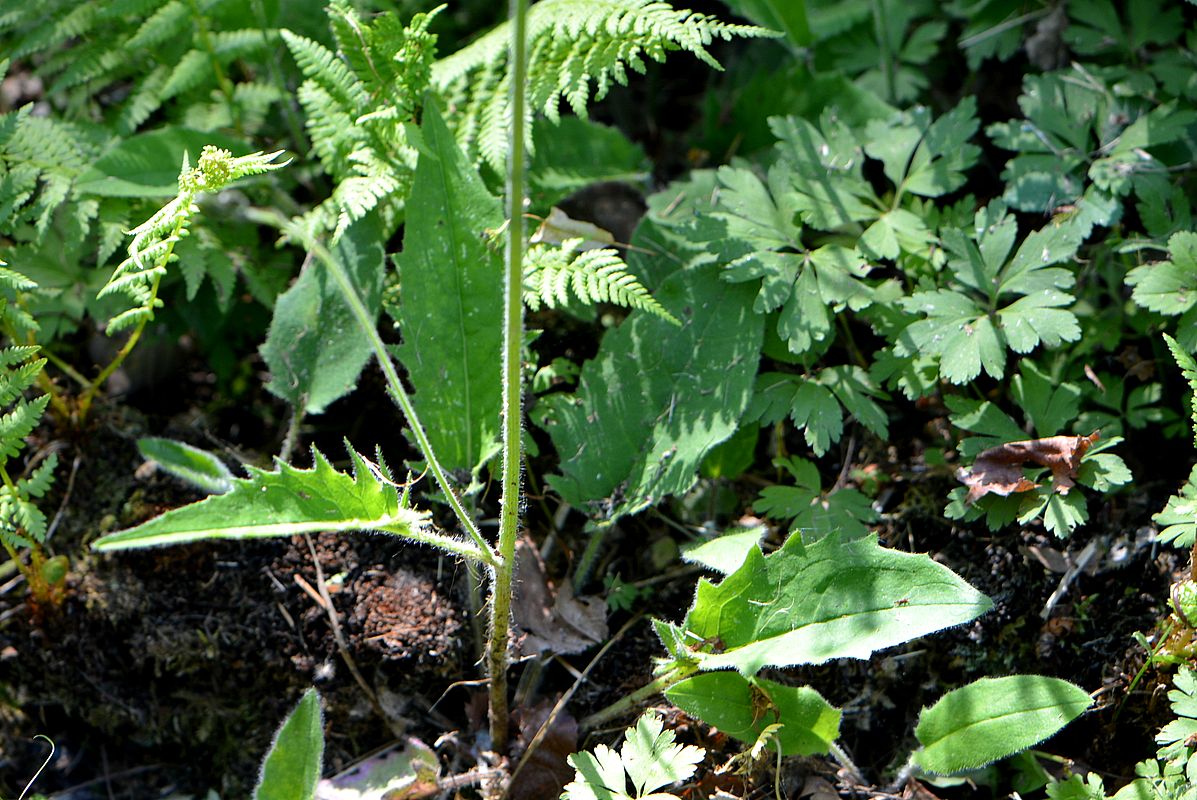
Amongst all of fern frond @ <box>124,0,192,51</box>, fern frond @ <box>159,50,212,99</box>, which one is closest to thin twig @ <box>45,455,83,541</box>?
fern frond @ <box>159,50,212,99</box>

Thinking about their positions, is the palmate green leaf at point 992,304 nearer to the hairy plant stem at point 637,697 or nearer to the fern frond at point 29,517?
the hairy plant stem at point 637,697

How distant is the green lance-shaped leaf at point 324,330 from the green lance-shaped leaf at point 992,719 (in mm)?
1627

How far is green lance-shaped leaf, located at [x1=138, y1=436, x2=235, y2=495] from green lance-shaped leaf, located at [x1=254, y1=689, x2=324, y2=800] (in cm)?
63

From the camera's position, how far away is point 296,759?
6.86ft

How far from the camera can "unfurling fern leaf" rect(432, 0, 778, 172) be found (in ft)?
7.52

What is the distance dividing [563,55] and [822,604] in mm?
1547

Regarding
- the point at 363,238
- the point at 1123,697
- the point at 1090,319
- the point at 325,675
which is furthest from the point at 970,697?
the point at 363,238

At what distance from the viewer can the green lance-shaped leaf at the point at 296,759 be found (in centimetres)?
207

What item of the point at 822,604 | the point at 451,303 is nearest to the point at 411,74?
the point at 451,303

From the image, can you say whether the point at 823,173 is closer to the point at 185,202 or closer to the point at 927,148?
the point at 927,148

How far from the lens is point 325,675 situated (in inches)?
93.1

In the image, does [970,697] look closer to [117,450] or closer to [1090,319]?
[1090,319]

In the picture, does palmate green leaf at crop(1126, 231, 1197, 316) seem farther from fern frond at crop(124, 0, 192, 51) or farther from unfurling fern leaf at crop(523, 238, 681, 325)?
fern frond at crop(124, 0, 192, 51)

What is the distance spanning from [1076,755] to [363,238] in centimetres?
219
